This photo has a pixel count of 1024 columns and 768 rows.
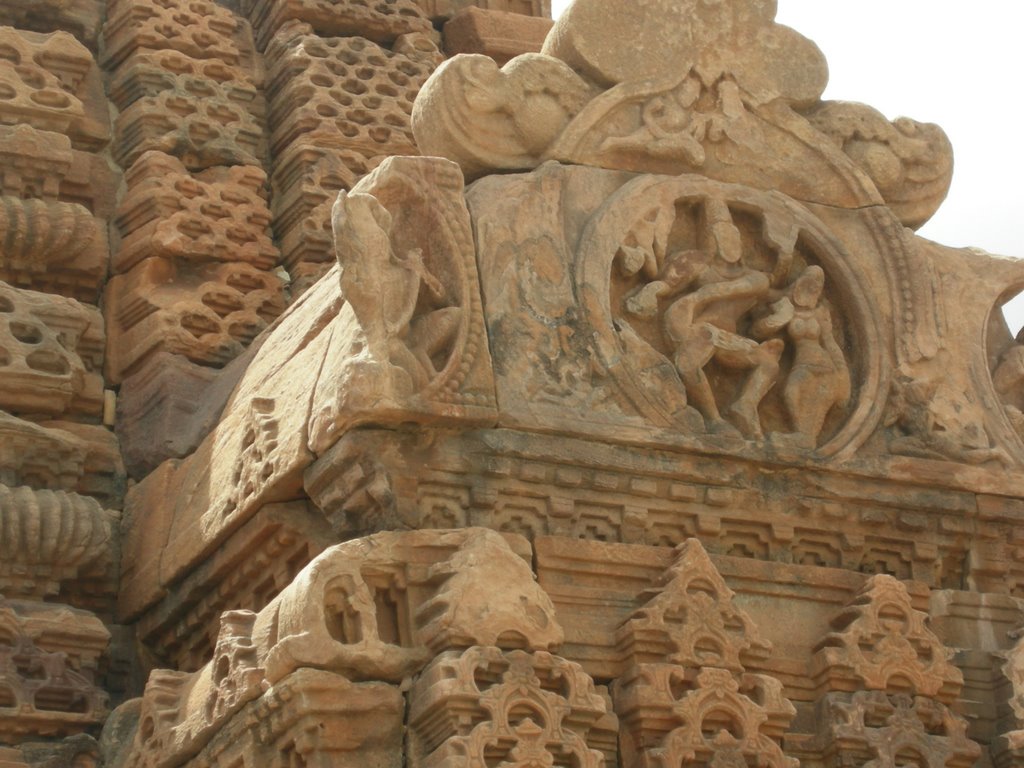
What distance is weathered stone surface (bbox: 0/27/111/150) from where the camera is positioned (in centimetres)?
802

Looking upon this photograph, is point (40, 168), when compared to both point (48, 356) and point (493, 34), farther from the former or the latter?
point (493, 34)

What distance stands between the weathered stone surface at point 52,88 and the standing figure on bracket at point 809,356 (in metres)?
2.68

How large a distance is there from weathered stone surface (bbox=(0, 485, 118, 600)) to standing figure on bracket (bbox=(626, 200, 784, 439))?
183 centimetres

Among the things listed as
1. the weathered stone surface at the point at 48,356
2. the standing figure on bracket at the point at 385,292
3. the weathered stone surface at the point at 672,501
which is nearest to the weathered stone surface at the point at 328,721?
the weathered stone surface at the point at 672,501

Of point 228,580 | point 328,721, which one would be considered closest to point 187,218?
point 228,580

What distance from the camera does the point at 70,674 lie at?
22.7 ft

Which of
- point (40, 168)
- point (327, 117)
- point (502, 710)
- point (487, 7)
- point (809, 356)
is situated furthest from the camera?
point (487, 7)

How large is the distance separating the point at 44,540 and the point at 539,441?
5.69 ft

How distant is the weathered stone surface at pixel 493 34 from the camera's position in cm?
908

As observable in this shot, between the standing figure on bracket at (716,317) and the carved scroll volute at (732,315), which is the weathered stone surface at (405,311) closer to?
the carved scroll volute at (732,315)

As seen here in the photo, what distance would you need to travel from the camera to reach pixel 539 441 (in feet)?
20.5

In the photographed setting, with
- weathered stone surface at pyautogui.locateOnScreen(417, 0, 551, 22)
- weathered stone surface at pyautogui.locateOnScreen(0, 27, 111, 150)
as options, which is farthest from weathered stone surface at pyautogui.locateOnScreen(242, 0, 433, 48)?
weathered stone surface at pyautogui.locateOnScreen(0, 27, 111, 150)

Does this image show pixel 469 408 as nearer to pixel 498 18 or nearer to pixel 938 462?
pixel 938 462

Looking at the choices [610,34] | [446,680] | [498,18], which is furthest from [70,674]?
[498,18]
